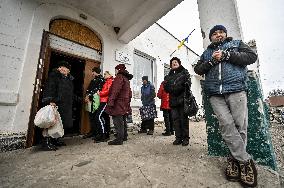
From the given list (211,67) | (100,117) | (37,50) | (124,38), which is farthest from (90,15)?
(211,67)

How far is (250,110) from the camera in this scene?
2242 mm

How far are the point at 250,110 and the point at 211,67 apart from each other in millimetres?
771

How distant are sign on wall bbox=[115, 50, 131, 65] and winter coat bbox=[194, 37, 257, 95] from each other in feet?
14.3

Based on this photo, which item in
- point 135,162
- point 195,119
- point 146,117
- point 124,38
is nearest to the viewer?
point 135,162

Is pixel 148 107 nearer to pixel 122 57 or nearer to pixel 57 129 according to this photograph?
pixel 122 57

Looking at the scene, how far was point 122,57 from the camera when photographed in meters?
6.36

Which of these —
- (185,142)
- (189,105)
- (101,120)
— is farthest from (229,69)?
(101,120)

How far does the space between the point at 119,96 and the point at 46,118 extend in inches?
58.0

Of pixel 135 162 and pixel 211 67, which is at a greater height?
pixel 211 67

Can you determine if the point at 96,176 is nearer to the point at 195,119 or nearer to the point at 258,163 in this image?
the point at 258,163

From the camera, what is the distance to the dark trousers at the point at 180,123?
349 cm

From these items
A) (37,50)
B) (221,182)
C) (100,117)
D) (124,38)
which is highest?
(124,38)

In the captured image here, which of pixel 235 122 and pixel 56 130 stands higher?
pixel 235 122

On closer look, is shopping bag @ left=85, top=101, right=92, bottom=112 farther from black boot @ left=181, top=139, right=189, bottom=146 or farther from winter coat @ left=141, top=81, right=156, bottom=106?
black boot @ left=181, top=139, right=189, bottom=146
